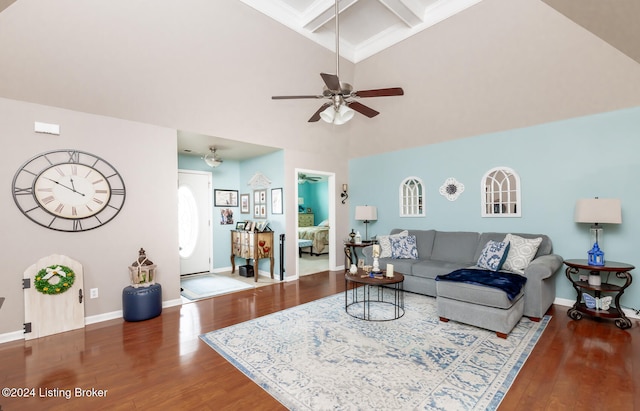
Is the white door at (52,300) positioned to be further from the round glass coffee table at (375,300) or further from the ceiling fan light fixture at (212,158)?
the round glass coffee table at (375,300)

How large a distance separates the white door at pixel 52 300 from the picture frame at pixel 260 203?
322 centimetres

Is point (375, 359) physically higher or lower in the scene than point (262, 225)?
lower

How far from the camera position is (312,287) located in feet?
→ 17.0

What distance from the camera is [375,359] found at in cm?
263

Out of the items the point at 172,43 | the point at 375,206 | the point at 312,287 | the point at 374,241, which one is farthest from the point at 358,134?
the point at 172,43

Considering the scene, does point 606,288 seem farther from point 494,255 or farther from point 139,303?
point 139,303

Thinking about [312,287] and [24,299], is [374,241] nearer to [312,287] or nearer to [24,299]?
[312,287]

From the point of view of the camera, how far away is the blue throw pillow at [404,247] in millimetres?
4965

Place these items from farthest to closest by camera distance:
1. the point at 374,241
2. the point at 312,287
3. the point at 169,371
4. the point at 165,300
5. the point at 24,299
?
the point at 374,241
the point at 312,287
the point at 165,300
the point at 24,299
the point at 169,371

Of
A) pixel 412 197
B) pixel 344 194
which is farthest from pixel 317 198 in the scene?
pixel 412 197

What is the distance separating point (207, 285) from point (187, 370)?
9.71ft

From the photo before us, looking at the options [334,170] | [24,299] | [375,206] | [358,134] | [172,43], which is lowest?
[24,299]

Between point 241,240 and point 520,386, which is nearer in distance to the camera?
point 520,386

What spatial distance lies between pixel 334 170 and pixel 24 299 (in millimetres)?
5343
